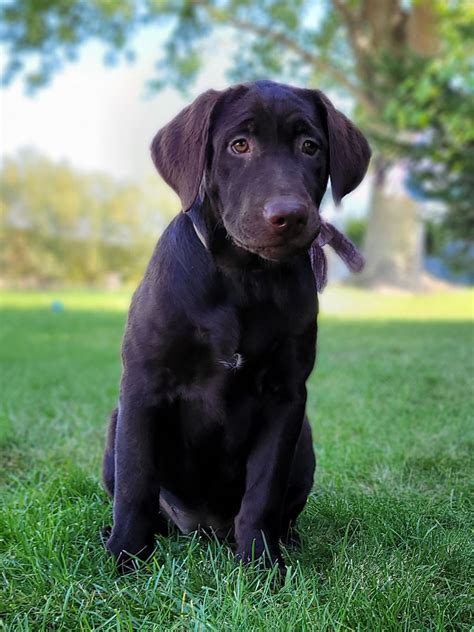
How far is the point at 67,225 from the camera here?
24922 mm

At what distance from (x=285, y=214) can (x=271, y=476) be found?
79 centimetres

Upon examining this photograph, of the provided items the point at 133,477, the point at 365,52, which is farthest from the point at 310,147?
the point at 365,52

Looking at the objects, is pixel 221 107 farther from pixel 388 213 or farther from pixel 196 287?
pixel 388 213

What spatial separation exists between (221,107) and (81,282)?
77.4 ft

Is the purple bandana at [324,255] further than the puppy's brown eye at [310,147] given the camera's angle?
Yes

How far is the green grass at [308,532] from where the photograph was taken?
5.50 ft

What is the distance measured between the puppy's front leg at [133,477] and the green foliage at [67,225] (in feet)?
75.9

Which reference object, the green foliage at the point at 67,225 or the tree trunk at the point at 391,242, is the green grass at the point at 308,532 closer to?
the tree trunk at the point at 391,242

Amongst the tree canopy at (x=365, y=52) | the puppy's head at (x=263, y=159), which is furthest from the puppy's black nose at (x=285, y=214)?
the tree canopy at (x=365, y=52)

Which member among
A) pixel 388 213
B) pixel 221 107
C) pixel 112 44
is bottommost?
pixel 221 107

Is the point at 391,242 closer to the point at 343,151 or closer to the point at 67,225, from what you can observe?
the point at 67,225

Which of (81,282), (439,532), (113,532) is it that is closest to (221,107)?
(113,532)

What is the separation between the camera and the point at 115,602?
5.74 ft

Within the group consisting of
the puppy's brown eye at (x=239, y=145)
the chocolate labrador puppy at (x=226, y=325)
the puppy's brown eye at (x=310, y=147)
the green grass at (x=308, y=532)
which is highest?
the puppy's brown eye at (x=310, y=147)
